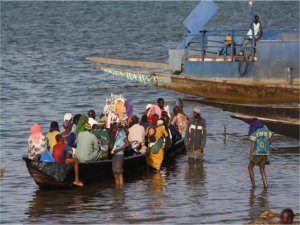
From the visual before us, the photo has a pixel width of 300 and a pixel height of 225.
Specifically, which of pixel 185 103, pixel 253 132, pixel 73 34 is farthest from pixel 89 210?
pixel 73 34

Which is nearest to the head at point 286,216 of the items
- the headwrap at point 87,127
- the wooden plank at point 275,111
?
the headwrap at point 87,127

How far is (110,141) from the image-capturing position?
870 inches

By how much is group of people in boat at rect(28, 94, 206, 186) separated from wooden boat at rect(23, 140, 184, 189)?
5.1 inches

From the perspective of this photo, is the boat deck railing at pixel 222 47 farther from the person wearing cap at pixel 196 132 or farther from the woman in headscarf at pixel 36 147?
the woman in headscarf at pixel 36 147

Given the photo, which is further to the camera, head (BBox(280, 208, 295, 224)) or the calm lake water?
the calm lake water

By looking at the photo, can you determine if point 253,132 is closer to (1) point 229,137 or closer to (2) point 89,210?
(2) point 89,210

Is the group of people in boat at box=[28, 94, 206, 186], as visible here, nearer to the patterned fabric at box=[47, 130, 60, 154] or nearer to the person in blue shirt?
the patterned fabric at box=[47, 130, 60, 154]

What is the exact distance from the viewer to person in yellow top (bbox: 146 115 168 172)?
2275 cm

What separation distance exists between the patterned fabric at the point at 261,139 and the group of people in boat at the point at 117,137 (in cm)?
263

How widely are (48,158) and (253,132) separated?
12.9ft

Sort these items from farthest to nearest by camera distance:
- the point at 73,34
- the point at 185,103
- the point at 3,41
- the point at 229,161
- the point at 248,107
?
the point at 73,34, the point at 3,41, the point at 185,103, the point at 248,107, the point at 229,161

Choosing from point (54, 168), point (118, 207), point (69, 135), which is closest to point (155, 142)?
point (69, 135)

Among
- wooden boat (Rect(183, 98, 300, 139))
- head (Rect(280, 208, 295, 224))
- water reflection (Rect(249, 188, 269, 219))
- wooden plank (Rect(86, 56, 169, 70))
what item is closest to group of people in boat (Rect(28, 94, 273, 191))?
water reflection (Rect(249, 188, 269, 219))

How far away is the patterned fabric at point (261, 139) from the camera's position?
20.4 m
